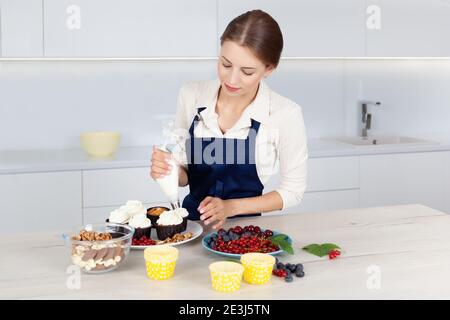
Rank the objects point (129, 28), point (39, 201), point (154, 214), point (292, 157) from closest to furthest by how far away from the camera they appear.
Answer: point (154, 214), point (292, 157), point (39, 201), point (129, 28)

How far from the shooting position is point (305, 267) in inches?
72.1

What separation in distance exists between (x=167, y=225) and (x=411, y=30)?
293cm

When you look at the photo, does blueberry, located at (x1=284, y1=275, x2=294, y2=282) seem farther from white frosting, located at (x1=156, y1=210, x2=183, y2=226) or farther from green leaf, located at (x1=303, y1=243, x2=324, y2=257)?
white frosting, located at (x1=156, y1=210, x2=183, y2=226)

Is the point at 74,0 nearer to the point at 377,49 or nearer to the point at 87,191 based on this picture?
the point at 87,191

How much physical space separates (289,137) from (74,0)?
1.79 m

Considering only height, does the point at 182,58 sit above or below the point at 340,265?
above

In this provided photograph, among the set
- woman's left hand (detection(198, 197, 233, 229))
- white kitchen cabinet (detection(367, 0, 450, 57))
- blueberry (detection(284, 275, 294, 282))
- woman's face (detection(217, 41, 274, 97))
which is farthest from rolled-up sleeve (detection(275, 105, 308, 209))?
white kitchen cabinet (detection(367, 0, 450, 57))

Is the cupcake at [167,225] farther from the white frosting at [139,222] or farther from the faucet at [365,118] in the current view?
the faucet at [365,118]

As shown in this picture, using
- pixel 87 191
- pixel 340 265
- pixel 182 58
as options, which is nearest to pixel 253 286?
pixel 340 265

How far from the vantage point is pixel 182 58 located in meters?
Result: 3.83

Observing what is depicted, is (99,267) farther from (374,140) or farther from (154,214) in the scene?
(374,140)

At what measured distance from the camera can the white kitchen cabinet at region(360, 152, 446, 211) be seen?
4086 mm

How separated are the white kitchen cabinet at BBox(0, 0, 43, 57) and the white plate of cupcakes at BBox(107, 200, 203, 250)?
6.22 feet

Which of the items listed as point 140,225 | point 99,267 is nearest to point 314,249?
point 140,225
